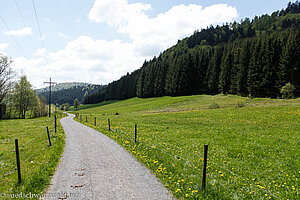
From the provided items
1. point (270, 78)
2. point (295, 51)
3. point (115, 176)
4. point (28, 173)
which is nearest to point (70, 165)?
point (28, 173)

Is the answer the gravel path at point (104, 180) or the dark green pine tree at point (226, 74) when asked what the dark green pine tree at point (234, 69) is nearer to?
the dark green pine tree at point (226, 74)

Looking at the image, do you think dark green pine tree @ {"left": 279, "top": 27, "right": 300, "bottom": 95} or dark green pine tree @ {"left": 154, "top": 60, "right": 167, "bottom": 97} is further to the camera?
dark green pine tree @ {"left": 154, "top": 60, "right": 167, "bottom": 97}

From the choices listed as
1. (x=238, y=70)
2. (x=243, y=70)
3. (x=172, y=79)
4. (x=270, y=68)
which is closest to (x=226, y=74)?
(x=238, y=70)

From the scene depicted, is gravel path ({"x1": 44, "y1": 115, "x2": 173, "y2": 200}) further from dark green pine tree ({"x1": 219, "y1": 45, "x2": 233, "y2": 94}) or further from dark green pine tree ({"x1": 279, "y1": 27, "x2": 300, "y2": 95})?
dark green pine tree ({"x1": 219, "y1": 45, "x2": 233, "y2": 94})

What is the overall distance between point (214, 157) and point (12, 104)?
7240cm

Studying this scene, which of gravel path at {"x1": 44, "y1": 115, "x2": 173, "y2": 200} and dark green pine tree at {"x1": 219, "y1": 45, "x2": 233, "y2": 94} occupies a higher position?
dark green pine tree at {"x1": 219, "y1": 45, "x2": 233, "y2": 94}

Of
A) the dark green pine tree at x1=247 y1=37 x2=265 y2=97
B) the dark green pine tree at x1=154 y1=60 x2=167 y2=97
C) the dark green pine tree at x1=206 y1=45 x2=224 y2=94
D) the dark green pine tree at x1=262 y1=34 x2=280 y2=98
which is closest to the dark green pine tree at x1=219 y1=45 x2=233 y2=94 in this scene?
the dark green pine tree at x1=206 y1=45 x2=224 y2=94

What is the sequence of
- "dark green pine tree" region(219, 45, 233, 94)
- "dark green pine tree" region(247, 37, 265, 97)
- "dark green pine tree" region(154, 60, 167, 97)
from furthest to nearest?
"dark green pine tree" region(154, 60, 167, 97)
"dark green pine tree" region(219, 45, 233, 94)
"dark green pine tree" region(247, 37, 265, 97)

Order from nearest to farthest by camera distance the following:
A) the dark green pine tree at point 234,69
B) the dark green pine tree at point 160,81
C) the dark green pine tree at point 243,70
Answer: the dark green pine tree at point 243,70, the dark green pine tree at point 234,69, the dark green pine tree at point 160,81

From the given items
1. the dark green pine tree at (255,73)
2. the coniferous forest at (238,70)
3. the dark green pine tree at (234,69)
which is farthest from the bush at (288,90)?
the dark green pine tree at (234,69)

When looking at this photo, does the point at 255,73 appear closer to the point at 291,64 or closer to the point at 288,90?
the point at 291,64

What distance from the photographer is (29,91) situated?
64.2 metres

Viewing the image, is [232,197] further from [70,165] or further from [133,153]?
[70,165]

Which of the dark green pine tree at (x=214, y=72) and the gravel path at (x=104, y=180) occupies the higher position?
the dark green pine tree at (x=214, y=72)
